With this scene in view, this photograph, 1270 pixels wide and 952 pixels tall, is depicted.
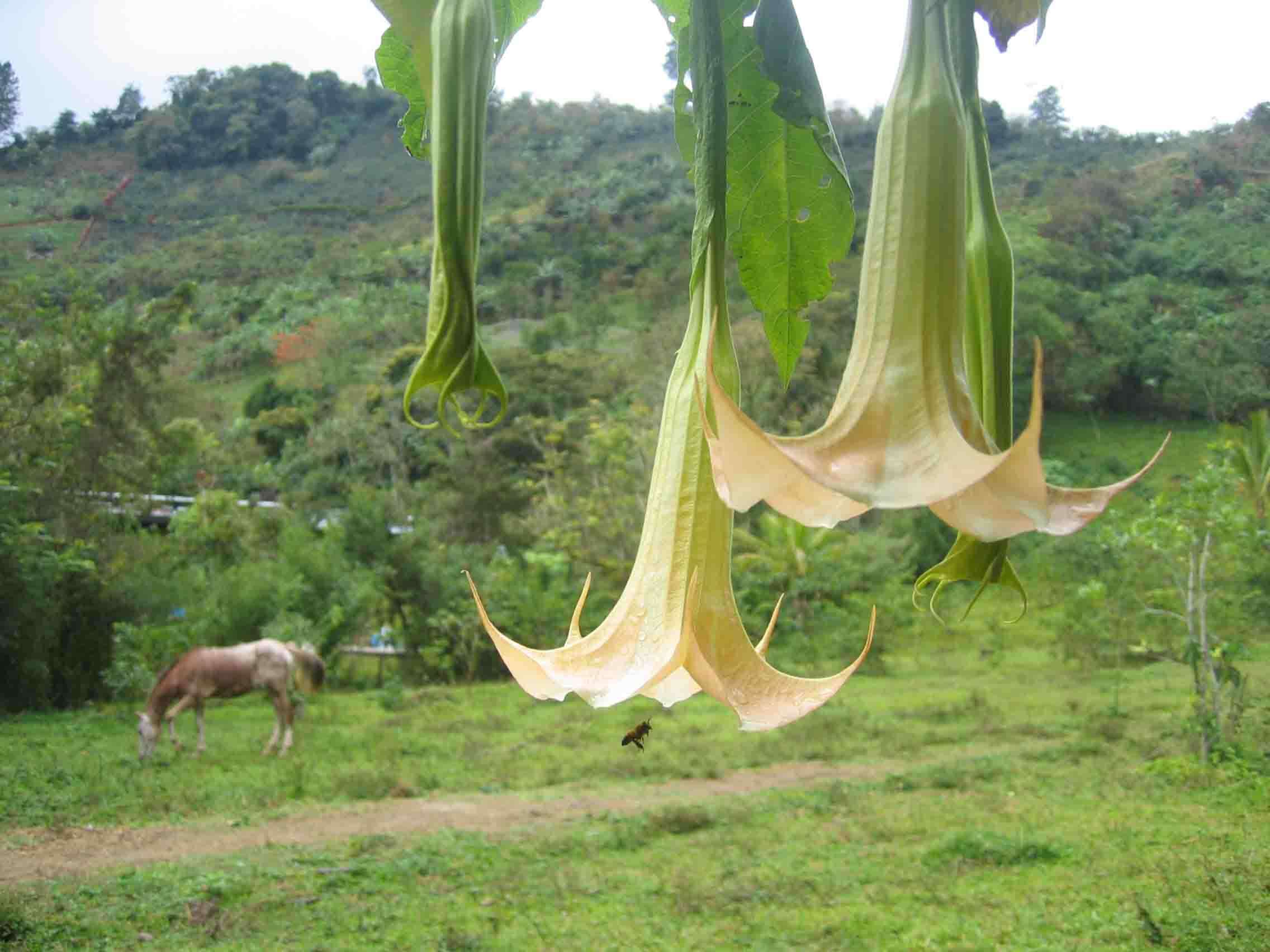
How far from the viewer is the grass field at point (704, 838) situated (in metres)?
1.99

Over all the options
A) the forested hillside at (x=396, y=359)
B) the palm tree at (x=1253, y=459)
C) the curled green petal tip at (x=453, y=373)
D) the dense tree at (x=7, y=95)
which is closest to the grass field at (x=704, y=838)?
the palm tree at (x=1253, y=459)

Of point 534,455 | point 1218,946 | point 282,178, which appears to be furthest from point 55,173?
point 534,455

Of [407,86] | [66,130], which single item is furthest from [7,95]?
[66,130]

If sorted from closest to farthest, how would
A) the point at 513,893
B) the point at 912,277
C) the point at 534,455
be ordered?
1. the point at 912,277
2. the point at 513,893
3. the point at 534,455

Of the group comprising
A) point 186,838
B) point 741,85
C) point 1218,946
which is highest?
point 741,85

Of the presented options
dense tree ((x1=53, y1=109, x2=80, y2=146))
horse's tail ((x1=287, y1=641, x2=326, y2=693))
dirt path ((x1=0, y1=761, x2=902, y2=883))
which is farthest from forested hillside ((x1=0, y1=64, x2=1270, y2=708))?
dirt path ((x1=0, y1=761, x2=902, y2=883))

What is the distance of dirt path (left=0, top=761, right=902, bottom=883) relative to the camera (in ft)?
8.05

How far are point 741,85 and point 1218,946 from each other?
1.87 metres

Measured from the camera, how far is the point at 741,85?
0.27 m

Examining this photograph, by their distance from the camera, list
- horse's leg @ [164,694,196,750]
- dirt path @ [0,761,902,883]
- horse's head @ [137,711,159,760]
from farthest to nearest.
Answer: horse's leg @ [164,694,196,750], horse's head @ [137,711,159,760], dirt path @ [0,761,902,883]

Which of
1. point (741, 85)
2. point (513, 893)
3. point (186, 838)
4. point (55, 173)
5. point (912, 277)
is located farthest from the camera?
point (55, 173)

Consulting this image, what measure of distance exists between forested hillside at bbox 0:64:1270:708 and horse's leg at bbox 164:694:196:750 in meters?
0.24

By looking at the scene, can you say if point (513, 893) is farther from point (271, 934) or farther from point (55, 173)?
point (55, 173)

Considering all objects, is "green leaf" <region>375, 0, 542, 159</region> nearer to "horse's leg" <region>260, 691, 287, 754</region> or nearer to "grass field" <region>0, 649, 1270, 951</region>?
"grass field" <region>0, 649, 1270, 951</region>
